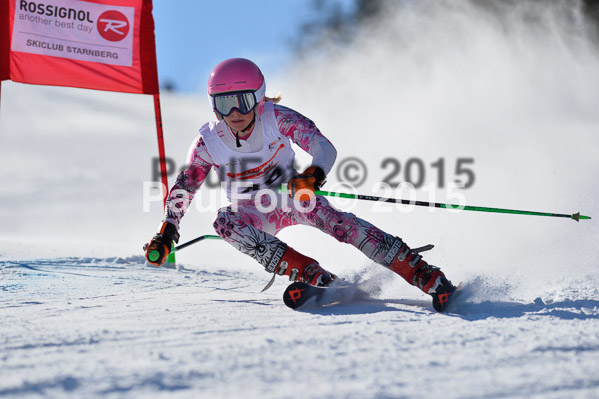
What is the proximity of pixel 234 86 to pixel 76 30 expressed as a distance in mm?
3163

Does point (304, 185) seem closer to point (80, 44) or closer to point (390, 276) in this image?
point (390, 276)

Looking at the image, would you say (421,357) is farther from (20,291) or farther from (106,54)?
(106,54)

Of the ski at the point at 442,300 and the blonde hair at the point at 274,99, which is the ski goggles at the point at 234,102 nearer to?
the blonde hair at the point at 274,99

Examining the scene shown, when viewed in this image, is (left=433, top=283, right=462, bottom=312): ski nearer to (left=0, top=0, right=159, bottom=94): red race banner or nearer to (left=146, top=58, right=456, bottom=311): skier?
(left=146, top=58, right=456, bottom=311): skier

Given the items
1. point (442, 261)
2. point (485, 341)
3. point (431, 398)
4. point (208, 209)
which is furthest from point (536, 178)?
point (431, 398)

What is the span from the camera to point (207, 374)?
154 centimetres

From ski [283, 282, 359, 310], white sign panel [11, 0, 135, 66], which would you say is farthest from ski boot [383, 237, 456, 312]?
white sign panel [11, 0, 135, 66]

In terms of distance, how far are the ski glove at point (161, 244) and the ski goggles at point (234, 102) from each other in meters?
0.70

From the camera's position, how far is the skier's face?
3.06 metres

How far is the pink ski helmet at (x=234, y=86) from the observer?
9.86 ft

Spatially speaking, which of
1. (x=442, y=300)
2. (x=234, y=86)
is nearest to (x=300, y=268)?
(x=442, y=300)

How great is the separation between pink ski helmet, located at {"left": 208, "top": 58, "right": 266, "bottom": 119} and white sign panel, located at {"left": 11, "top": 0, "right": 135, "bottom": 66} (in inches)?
115

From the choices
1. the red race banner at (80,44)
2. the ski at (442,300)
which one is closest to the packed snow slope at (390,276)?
the ski at (442,300)

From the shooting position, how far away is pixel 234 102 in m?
3.03
